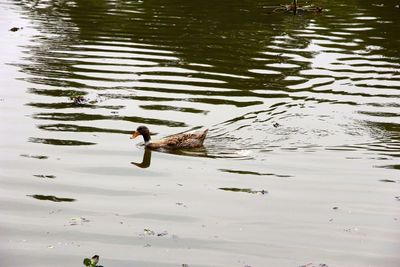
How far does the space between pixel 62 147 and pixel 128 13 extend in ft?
54.2

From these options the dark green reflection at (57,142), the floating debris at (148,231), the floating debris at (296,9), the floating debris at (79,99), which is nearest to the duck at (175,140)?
the dark green reflection at (57,142)

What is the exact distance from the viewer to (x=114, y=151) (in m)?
13.0

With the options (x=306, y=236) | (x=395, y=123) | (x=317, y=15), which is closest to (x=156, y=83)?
(x=395, y=123)

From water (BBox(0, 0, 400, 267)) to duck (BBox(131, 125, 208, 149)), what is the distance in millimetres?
159

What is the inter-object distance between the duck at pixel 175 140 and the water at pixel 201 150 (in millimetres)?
159

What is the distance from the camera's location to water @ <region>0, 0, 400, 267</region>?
9.32 meters

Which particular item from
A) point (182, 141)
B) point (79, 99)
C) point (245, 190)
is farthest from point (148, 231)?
point (79, 99)

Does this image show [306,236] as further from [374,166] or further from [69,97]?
[69,97]

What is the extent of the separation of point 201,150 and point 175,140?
52 cm

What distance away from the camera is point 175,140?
13.1 meters

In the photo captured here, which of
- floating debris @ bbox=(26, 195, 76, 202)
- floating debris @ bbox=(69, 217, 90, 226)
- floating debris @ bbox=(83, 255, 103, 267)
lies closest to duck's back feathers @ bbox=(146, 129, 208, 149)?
floating debris @ bbox=(26, 195, 76, 202)

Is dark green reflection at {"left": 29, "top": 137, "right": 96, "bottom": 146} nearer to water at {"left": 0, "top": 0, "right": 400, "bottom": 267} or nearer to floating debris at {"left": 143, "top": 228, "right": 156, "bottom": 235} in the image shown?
water at {"left": 0, "top": 0, "right": 400, "bottom": 267}

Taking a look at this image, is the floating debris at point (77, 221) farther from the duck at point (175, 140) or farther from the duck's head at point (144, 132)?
the duck's head at point (144, 132)

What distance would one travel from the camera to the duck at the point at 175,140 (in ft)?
43.0
